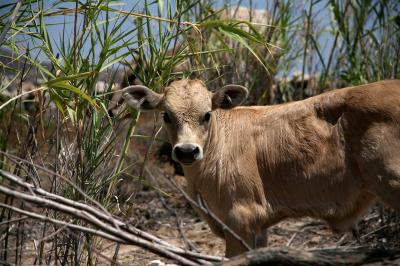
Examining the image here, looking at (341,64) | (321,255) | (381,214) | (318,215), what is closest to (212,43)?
(341,64)

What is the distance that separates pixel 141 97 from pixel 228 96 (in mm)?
801

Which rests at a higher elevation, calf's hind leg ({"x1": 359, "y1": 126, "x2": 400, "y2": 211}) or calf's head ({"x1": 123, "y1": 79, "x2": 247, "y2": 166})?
calf's head ({"x1": 123, "y1": 79, "x2": 247, "y2": 166})

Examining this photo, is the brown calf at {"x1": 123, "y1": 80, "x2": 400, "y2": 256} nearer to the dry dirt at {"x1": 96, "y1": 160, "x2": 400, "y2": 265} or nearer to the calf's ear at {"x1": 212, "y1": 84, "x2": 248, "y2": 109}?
the calf's ear at {"x1": 212, "y1": 84, "x2": 248, "y2": 109}

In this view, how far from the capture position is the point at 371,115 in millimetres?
6105

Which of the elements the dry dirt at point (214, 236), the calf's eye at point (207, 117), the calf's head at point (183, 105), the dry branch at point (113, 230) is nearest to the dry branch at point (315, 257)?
the dry branch at point (113, 230)

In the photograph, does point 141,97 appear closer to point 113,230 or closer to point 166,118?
point 166,118

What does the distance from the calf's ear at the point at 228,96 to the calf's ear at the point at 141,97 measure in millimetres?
521

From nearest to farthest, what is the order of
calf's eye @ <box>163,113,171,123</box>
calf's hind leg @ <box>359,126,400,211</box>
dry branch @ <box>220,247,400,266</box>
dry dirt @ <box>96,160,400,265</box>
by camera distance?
dry branch @ <box>220,247,400,266</box>
calf's hind leg @ <box>359,126,400,211</box>
calf's eye @ <box>163,113,171,123</box>
dry dirt @ <box>96,160,400,265</box>

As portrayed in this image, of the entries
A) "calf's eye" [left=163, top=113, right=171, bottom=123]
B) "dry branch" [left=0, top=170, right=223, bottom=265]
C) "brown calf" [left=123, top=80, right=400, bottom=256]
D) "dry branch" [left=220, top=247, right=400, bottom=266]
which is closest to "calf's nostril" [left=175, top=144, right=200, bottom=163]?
"brown calf" [left=123, top=80, right=400, bottom=256]

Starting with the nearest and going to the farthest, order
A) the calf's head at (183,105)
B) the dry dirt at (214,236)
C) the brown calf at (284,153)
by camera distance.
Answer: the brown calf at (284,153) → the calf's head at (183,105) → the dry dirt at (214,236)

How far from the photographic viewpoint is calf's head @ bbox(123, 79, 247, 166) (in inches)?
248

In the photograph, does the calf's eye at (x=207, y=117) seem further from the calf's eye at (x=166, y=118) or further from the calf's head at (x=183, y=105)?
the calf's eye at (x=166, y=118)

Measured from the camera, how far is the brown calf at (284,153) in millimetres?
6055

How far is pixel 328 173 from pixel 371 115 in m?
0.65
